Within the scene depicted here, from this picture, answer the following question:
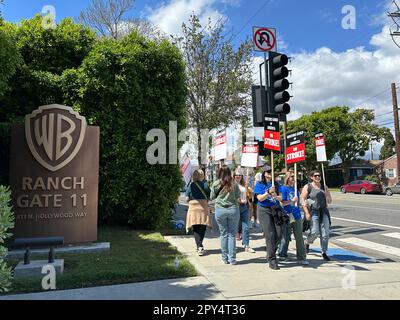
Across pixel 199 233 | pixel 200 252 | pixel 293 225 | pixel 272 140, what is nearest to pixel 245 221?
pixel 199 233

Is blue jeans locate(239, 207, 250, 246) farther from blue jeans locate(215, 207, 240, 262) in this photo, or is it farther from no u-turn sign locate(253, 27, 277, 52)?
no u-turn sign locate(253, 27, 277, 52)

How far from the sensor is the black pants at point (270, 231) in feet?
20.2

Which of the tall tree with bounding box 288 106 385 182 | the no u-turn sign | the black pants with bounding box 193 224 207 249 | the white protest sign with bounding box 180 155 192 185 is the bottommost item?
the black pants with bounding box 193 224 207 249

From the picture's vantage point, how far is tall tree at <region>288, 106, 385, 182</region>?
46812 millimetres

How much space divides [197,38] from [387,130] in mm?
41822

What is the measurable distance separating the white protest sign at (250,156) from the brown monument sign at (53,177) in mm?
3688

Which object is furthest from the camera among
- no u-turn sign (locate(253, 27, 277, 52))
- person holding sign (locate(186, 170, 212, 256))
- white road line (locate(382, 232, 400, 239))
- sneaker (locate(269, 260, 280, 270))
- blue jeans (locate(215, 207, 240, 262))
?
white road line (locate(382, 232, 400, 239))

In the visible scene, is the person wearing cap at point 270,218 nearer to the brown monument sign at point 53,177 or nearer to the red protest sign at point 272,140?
the red protest sign at point 272,140

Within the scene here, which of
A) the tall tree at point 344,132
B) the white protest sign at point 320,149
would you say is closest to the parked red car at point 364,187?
the tall tree at point 344,132

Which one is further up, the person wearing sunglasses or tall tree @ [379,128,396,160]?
tall tree @ [379,128,396,160]

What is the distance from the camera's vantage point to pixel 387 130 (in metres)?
49.2

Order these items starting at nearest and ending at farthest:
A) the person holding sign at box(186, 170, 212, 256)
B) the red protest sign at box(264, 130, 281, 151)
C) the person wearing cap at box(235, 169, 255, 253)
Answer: the red protest sign at box(264, 130, 281, 151)
the person holding sign at box(186, 170, 212, 256)
the person wearing cap at box(235, 169, 255, 253)

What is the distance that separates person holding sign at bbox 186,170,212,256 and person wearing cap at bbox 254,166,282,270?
136cm

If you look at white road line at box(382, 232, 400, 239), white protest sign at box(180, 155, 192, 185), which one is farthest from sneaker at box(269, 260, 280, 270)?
white protest sign at box(180, 155, 192, 185)
